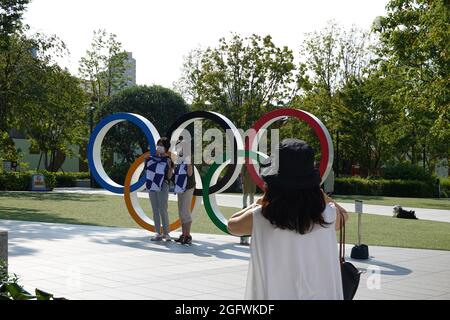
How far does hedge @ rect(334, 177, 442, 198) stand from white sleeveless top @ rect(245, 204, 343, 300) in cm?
3574

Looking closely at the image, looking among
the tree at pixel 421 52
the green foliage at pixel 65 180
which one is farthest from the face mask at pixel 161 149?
the green foliage at pixel 65 180

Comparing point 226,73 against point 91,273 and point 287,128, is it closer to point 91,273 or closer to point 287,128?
point 287,128

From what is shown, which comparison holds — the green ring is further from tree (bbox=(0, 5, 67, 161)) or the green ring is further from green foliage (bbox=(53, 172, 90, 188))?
green foliage (bbox=(53, 172, 90, 188))

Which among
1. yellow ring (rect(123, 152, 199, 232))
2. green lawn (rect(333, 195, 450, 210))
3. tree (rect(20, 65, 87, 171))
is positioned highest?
tree (rect(20, 65, 87, 171))

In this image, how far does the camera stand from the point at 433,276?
8.97 m

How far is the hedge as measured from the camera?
37.8 meters

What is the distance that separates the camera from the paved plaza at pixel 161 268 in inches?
302

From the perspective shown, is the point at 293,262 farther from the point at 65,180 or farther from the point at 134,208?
the point at 65,180

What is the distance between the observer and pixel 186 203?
40.4ft

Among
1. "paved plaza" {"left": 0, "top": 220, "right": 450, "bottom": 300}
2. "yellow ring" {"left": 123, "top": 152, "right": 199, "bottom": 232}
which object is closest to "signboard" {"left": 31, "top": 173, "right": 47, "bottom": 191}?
"yellow ring" {"left": 123, "top": 152, "right": 199, "bottom": 232}
